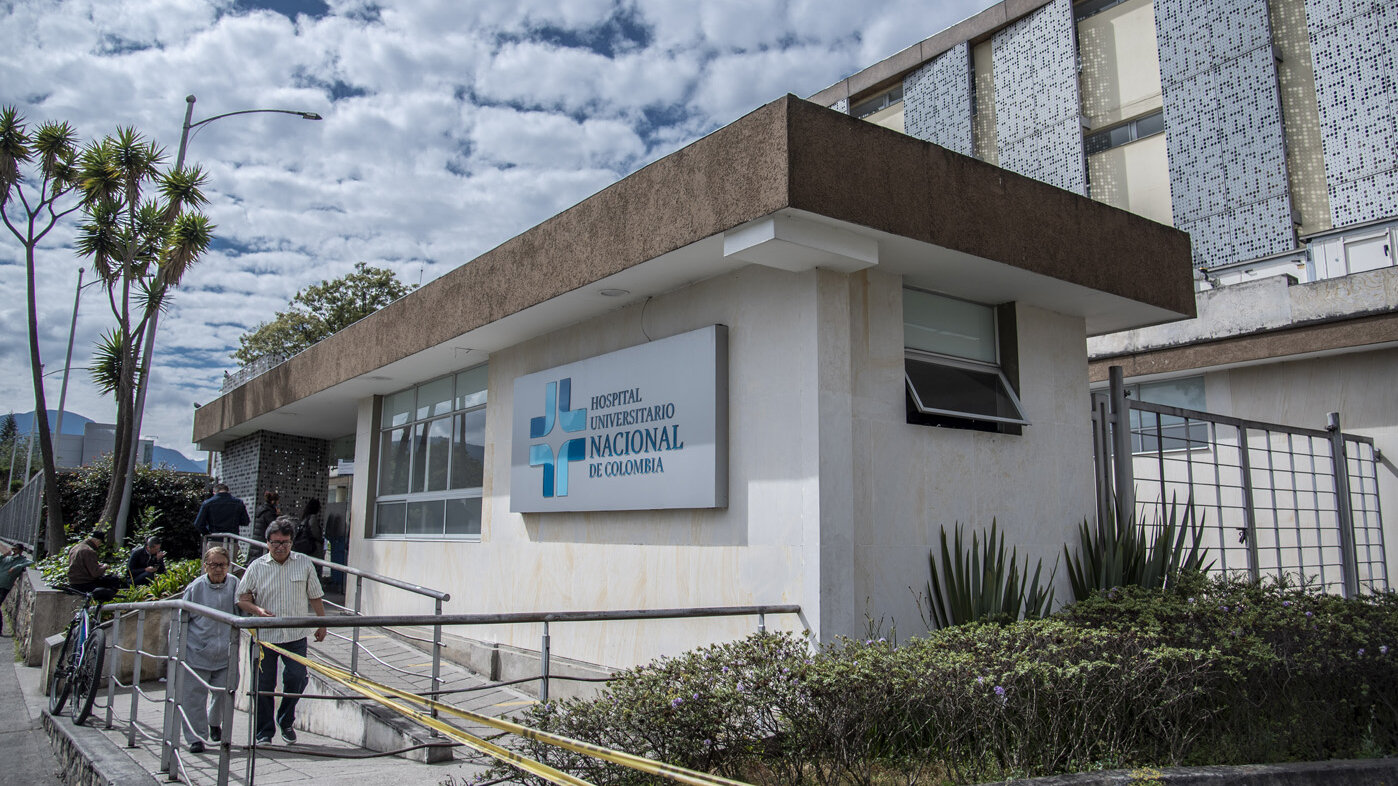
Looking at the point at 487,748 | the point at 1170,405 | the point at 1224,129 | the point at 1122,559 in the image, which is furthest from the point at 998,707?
the point at 1224,129

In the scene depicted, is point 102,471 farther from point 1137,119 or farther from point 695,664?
point 1137,119

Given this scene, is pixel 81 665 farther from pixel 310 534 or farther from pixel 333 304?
pixel 333 304

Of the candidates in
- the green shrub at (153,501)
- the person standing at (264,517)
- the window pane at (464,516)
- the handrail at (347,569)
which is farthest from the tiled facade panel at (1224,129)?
the green shrub at (153,501)

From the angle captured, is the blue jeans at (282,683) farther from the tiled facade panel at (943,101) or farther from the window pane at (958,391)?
the tiled facade panel at (943,101)

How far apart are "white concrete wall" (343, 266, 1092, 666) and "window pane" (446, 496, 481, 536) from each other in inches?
64.1

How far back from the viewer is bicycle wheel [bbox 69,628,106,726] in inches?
314

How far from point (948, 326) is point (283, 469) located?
14.9 m

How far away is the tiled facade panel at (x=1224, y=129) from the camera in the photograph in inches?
926

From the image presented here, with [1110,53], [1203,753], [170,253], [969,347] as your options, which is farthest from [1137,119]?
[1203,753]

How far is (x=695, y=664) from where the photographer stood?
5.03 meters

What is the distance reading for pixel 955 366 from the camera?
786 cm

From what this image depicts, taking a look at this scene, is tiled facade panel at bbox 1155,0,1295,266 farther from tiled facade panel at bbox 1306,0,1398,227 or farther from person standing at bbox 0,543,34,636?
person standing at bbox 0,543,34,636

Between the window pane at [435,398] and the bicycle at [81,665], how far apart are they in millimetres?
4189

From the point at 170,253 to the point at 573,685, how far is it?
14.1 metres
